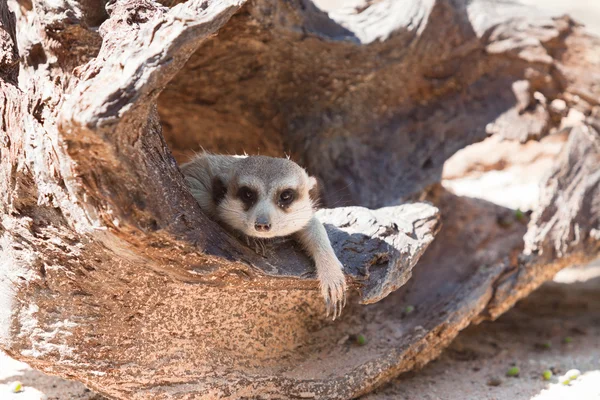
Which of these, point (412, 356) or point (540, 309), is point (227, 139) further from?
point (540, 309)

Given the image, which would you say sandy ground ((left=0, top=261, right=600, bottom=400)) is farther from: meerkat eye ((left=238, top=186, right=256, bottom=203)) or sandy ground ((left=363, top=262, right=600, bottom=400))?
meerkat eye ((left=238, top=186, right=256, bottom=203))

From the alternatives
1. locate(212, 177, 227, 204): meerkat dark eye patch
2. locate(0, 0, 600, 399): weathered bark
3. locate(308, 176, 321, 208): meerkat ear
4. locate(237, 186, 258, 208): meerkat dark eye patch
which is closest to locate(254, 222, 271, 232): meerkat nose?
locate(0, 0, 600, 399): weathered bark

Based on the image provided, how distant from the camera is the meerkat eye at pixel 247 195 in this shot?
11.1 ft

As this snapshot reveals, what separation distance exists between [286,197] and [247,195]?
241 mm

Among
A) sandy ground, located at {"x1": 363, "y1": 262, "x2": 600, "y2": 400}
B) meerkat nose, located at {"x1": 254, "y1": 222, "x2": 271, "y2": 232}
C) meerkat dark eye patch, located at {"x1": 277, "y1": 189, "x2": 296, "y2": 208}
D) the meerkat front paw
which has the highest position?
meerkat nose, located at {"x1": 254, "y1": 222, "x2": 271, "y2": 232}

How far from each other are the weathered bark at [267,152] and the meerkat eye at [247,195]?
423mm

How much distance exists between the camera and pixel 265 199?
133 inches

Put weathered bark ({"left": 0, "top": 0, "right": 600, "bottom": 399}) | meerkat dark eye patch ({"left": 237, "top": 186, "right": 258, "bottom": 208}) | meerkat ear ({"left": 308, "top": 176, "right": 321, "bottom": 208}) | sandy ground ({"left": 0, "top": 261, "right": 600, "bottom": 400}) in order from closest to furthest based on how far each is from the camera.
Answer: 1. weathered bark ({"left": 0, "top": 0, "right": 600, "bottom": 399})
2. meerkat dark eye patch ({"left": 237, "top": 186, "right": 258, "bottom": 208})
3. meerkat ear ({"left": 308, "top": 176, "right": 321, "bottom": 208})
4. sandy ground ({"left": 0, "top": 261, "right": 600, "bottom": 400})

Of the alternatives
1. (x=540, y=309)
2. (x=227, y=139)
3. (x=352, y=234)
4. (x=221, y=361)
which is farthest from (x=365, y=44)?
(x=540, y=309)

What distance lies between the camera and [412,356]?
4.11 metres

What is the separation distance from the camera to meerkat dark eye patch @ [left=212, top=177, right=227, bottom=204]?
346cm

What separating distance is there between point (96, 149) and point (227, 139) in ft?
11.1

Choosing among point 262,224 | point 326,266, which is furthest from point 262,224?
point 326,266

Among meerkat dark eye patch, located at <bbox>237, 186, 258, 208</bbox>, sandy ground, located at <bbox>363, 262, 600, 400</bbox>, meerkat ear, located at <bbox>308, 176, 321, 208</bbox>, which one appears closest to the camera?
meerkat dark eye patch, located at <bbox>237, 186, 258, 208</bbox>
